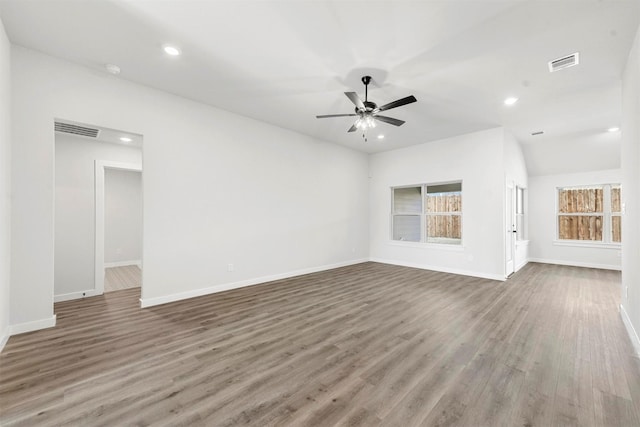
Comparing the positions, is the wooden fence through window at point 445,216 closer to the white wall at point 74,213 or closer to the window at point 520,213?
the window at point 520,213

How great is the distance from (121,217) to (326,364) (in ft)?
23.1

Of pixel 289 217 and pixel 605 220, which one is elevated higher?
pixel 289 217

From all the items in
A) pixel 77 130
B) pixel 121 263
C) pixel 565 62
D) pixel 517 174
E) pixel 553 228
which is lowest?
pixel 121 263

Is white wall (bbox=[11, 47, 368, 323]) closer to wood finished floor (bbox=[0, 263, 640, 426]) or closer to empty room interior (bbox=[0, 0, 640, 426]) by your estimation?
empty room interior (bbox=[0, 0, 640, 426])

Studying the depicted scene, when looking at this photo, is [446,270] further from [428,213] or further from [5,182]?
[5,182]

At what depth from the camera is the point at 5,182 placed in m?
2.70

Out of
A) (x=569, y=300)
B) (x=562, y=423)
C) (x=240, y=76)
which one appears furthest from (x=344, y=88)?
(x=569, y=300)

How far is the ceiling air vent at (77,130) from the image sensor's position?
3722 mm

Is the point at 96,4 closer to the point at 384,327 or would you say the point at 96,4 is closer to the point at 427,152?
the point at 384,327

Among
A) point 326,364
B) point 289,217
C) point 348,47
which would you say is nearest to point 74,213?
point 289,217

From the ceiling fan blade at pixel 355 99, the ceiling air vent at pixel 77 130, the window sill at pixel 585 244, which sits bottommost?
the window sill at pixel 585 244

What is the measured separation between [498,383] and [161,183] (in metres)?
4.46

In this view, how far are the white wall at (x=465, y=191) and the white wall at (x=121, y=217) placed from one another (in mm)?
6586

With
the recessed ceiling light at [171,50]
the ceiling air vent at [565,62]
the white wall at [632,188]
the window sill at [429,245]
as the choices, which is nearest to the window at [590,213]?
the window sill at [429,245]
